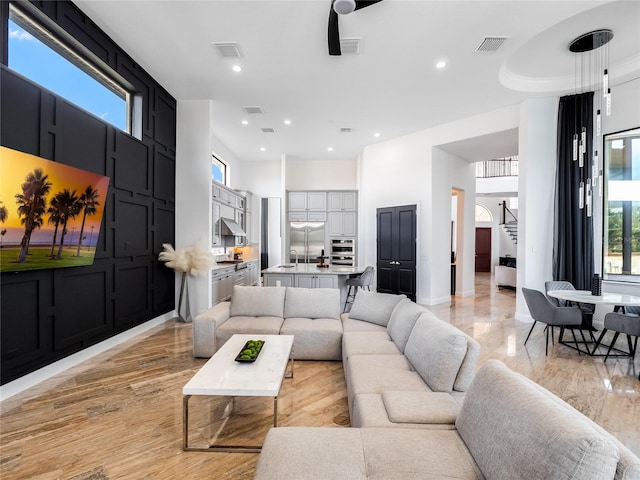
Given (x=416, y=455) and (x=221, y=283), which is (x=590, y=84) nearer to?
(x=416, y=455)

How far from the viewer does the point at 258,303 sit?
4.09 m

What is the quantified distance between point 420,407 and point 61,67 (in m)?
4.67

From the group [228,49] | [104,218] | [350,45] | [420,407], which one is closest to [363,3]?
[350,45]

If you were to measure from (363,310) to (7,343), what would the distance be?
11.3 ft

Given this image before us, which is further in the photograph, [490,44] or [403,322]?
[490,44]

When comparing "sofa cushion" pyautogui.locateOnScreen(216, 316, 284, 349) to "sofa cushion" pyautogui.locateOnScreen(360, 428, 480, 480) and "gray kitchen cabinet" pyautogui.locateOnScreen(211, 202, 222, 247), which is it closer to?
"sofa cushion" pyautogui.locateOnScreen(360, 428, 480, 480)

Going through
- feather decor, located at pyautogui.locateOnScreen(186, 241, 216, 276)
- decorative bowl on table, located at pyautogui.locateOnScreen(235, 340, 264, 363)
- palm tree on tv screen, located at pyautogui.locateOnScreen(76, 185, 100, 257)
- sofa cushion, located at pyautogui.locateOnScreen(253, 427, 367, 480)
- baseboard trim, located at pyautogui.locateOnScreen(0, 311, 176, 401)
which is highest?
palm tree on tv screen, located at pyautogui.locateOnScreen(76, 185, 100, 257)

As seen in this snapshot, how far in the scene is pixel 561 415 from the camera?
1104 millimetres

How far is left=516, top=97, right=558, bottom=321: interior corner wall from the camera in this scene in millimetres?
5461

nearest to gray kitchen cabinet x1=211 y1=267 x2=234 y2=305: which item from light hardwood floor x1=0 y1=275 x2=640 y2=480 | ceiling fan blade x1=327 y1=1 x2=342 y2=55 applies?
light hardwood floor x1=0 y1=275 x2=640 y2=480

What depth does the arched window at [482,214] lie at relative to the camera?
14.0 meters

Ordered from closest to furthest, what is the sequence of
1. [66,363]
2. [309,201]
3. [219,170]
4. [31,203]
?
[31,203]
[66,363]
[219,170]
[309,201]

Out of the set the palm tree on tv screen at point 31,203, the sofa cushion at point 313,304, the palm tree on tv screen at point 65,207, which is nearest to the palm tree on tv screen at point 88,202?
the palm tree on tv screen at point 65,207

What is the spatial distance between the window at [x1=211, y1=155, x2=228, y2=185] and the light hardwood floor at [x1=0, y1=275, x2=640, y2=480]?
4890 mm
